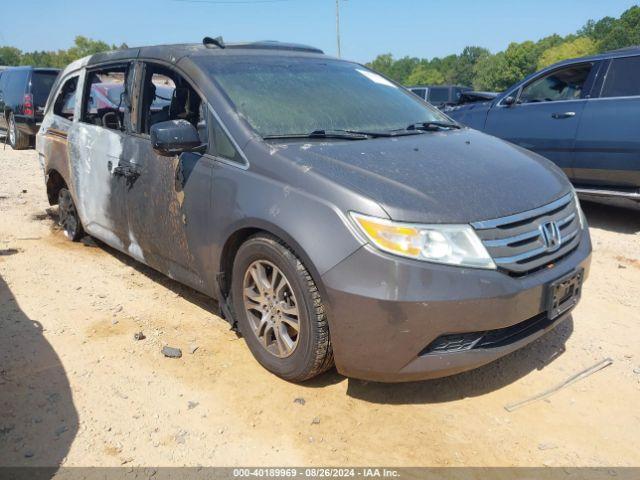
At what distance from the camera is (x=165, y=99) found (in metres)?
4.13

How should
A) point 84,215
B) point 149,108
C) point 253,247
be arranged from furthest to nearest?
point 84,215
point 149,108
point 253,247

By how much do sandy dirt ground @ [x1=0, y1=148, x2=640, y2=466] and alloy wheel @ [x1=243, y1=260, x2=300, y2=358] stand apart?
0.77 feet

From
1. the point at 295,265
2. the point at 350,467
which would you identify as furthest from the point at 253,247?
the point at 350,467

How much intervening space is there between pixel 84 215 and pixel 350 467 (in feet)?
11.2

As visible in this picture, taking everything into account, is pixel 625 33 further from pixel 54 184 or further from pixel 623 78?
pixel 54 184

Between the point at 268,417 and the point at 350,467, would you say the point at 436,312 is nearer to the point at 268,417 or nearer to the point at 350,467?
the point at 350,467

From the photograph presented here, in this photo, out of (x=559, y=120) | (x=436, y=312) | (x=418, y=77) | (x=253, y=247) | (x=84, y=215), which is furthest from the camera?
(x=418, y=77)

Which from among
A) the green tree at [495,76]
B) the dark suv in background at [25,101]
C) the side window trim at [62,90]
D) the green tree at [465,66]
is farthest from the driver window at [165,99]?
the green tree at [465,66]

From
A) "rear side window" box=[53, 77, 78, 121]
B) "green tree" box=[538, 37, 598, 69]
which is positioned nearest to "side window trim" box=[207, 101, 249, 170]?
"rear side window" box=[53, 77, 78, 121]

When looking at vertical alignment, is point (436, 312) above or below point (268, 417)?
above

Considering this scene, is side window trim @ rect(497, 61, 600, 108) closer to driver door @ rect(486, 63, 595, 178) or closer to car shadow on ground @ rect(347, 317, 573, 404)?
driver door @ rect(486, 63, 595, 178)

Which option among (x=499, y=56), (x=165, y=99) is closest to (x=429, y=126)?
(x=165, y=99)

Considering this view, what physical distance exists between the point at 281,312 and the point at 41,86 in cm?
1193

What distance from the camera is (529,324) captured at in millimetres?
2711
